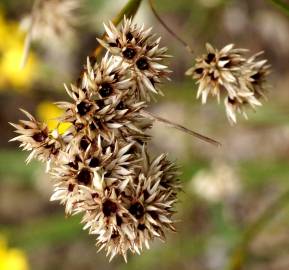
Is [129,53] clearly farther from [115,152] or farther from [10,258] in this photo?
[10,258]

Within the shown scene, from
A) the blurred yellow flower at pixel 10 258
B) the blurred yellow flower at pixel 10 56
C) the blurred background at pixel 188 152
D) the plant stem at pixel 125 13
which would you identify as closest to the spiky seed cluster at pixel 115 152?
the plant stem at pixel 125 13

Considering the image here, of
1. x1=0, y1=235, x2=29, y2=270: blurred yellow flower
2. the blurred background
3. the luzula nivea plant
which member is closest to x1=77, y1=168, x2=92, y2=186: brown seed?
the luzula nivea plant

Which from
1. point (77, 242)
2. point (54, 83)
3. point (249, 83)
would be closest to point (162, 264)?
point (77, 242)

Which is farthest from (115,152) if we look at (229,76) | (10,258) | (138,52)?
(10,258)

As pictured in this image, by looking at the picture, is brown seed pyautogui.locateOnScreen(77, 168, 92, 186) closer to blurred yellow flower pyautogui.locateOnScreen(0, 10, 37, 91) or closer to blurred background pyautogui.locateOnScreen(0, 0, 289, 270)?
blurred background pyautogui.locateOnScreen(0, 0, 289, 270)

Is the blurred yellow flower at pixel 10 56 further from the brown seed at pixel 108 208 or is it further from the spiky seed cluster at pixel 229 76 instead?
the brown seed at pixel 108 208

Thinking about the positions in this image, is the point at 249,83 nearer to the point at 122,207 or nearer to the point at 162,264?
the point at 122,207
